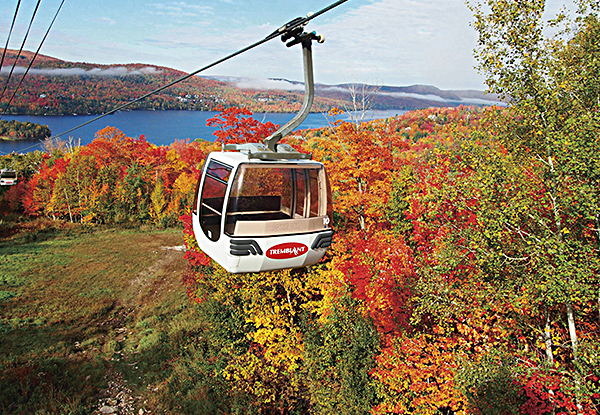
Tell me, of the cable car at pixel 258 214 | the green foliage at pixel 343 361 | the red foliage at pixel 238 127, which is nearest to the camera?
the cable car at pixel 258 214

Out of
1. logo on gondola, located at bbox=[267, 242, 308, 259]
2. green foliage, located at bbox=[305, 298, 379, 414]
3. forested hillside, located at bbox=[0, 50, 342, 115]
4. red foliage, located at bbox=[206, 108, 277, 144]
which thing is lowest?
green foliage, located at bbox=[305, 298, 379, 414]

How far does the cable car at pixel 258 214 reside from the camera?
6.49 metres

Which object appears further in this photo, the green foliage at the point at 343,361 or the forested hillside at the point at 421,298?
the green foliage at the point at 343,361

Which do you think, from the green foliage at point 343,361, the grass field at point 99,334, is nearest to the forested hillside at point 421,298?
the green foliage at point 343,361

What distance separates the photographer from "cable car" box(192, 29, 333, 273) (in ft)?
21.3

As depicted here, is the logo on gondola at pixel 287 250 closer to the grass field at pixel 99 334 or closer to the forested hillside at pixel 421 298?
the forested hillside at pixel 421 298

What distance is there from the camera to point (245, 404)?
18969 millimetres

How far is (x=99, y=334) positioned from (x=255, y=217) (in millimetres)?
22744

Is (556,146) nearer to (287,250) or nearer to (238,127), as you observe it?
(287,250)

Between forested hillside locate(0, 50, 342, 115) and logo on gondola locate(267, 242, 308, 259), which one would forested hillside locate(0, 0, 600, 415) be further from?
forested hillside locate(0, 50, 342, 115)

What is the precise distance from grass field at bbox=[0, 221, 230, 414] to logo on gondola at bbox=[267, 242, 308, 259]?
15700 mm

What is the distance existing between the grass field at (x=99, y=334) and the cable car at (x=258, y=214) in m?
15.4

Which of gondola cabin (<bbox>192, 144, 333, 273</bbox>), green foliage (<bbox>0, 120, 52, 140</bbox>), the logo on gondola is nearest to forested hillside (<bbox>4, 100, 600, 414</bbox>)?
gondola cabin (<bbox>192, 144, 333, 273</bbox>)

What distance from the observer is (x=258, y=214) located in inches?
324
